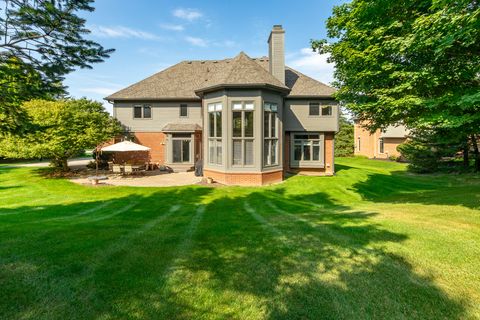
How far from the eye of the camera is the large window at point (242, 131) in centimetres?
1619

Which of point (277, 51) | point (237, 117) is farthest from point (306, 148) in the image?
point (277, 51)

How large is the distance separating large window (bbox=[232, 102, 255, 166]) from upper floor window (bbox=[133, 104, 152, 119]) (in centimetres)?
1045

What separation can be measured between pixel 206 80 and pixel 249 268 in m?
22.5

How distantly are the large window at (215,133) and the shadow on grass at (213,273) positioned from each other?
9.72 metres

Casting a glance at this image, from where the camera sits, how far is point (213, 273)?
4555 millimetres

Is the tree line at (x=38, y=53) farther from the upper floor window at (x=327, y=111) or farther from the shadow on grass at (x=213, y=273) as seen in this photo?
the upper floor window at (x=327, y=111)

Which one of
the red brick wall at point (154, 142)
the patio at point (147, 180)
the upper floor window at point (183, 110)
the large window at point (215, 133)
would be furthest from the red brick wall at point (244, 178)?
the red brick wall at point (154, 142)

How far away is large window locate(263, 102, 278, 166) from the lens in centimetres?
1666

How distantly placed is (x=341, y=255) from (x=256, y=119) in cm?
1180

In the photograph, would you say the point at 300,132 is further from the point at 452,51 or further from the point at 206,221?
the point at 206,221

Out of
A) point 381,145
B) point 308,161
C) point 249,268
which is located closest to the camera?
point 249,268

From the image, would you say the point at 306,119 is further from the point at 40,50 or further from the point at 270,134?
the point at 40,50

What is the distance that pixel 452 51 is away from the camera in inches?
340

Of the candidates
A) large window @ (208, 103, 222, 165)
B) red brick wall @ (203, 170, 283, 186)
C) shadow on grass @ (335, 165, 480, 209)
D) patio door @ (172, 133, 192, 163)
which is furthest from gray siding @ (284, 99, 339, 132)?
patio door @ (172, 133, 192, 163)
